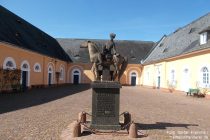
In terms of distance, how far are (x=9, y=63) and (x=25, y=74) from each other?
3376 millimetres

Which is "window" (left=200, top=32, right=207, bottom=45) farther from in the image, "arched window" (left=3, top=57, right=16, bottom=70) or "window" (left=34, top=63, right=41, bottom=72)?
"arched window" (left=3, top=57, right=16, bottom=70)

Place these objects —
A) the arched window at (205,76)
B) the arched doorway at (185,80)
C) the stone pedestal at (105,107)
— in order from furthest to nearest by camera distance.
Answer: the arched doorway at (185,80) < the arched window at (205,76) < the stone pedestal at (105,107)

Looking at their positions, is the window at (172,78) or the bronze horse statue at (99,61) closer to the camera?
the bronze horse statue at (99,61)

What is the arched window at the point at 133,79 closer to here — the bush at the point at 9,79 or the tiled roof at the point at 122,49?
the tiled roof at the point at 122,49

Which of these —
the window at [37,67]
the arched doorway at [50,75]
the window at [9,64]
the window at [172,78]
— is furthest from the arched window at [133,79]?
the window at [9,64]

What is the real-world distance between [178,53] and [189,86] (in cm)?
405

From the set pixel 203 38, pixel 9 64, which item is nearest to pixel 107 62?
pixel 9 64

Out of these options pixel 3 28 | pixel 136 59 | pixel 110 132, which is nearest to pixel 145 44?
pixel 136 59

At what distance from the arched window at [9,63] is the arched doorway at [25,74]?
5.50 feet

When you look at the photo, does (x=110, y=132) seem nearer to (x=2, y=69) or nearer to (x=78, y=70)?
(x=2, y=69)

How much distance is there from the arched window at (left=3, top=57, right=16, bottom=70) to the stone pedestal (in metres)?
14.0

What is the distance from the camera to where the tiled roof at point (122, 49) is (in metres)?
43.5

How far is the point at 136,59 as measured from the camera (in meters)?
43.5

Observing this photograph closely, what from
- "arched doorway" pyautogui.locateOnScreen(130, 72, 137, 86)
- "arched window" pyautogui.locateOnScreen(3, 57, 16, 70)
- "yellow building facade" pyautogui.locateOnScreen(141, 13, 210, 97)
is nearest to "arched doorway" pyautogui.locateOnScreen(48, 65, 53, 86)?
"arched window" pyautogui.locateOnScreen(3, 57, 16, 70)
